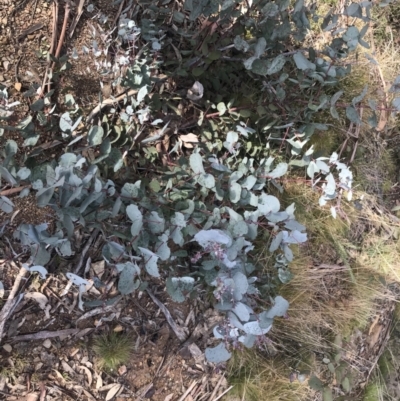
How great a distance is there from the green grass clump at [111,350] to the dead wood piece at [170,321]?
6.3 inches

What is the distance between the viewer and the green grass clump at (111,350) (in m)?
1.50

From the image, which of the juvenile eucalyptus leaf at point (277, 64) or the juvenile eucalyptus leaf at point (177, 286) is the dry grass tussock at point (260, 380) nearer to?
the juvenile eucalyptus leaf at point (177, 286)

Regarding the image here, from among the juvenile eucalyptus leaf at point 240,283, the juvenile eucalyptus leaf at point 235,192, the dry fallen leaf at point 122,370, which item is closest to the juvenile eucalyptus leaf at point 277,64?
the juvenile eucalyptus leaf at point 235,192

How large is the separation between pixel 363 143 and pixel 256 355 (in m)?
1.09

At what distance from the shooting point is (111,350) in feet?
4.94

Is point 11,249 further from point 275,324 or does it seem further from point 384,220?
point 384,220

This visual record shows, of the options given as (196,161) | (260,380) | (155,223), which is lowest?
(260,380)

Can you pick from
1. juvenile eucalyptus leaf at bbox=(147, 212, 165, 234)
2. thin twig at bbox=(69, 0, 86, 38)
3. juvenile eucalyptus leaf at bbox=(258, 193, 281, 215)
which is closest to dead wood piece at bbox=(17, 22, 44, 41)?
thin twig at bbox=(69, 0, 86, 38)

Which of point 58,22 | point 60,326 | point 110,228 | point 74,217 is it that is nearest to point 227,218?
point 110,228

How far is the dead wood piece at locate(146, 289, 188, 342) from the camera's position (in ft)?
5.23

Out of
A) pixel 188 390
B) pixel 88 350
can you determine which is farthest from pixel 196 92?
pixel 188 390

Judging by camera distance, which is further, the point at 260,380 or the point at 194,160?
the point at 260,380

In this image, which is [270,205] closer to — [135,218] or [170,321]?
[135,218]

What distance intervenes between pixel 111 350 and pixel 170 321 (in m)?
0.23
